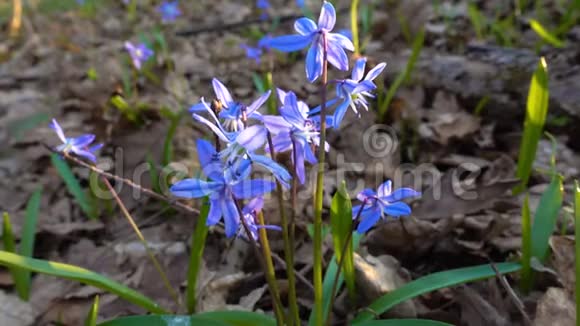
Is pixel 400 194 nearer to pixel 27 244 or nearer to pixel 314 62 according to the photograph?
pixel 314 62

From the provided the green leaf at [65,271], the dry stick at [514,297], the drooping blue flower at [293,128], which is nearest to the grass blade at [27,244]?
the green leaf at [65,271]

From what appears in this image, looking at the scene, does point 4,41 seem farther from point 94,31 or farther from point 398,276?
point 398,276

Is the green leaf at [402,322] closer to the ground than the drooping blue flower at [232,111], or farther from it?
closer to the ground

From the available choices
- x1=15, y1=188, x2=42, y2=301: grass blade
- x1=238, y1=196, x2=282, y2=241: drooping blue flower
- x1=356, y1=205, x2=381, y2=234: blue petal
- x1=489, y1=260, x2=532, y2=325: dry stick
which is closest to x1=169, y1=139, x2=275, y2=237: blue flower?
x1=238, y1=196, x2=282, y2=241: drooping blue flower

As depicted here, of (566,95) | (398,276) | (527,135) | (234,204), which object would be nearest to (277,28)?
(566,95)

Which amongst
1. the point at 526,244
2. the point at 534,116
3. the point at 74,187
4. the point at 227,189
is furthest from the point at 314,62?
the point at 74,187

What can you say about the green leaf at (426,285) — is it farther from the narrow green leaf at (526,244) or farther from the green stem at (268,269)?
the green stem at (268,269)

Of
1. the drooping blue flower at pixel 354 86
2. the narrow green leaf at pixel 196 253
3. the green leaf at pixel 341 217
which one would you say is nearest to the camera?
the drooping blue flower at pixel 354 86
